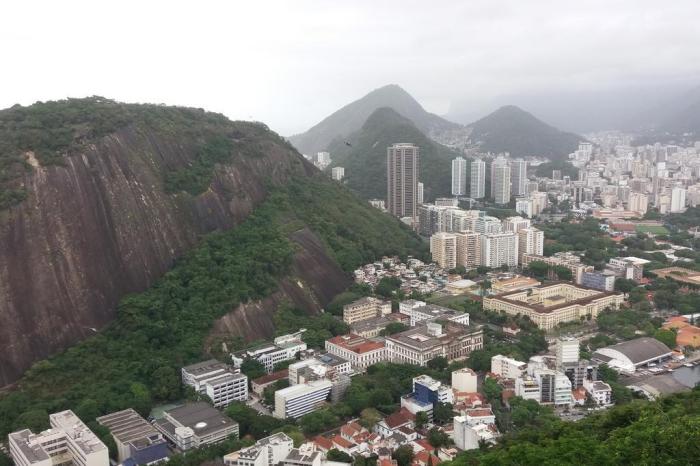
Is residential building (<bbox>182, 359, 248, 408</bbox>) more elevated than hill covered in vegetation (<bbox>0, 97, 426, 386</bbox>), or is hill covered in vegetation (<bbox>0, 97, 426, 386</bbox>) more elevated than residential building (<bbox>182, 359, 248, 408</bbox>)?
hill covered in vegetation (<bbox>0, 97, 426, 386</bbox>)

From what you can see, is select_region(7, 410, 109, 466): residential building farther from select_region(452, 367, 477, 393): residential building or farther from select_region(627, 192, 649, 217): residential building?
select_region(627, 192, 649, 217): residential building

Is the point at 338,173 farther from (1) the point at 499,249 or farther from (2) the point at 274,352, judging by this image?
(2) the point at 274,352

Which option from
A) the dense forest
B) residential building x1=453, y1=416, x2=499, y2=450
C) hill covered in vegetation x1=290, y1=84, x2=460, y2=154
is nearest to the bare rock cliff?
residential building x1=453, y1=416, x2=499, y2=450

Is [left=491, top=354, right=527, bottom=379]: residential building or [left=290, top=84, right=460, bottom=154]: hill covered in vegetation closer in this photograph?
[left=491, top=354, right=527, bottom=379]: residential building

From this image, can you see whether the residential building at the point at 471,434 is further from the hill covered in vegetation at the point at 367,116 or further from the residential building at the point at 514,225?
the hill covered in vegetation at the point at 367,116

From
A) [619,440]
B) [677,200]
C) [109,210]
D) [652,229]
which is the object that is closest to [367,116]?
[677,200]

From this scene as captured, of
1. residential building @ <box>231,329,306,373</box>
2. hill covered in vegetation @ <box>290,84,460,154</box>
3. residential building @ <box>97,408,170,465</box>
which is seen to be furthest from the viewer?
hill covered in vegetation @ <box>290,84,460,154</box>

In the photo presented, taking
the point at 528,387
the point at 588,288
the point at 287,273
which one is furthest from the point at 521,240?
the point at 528,387
